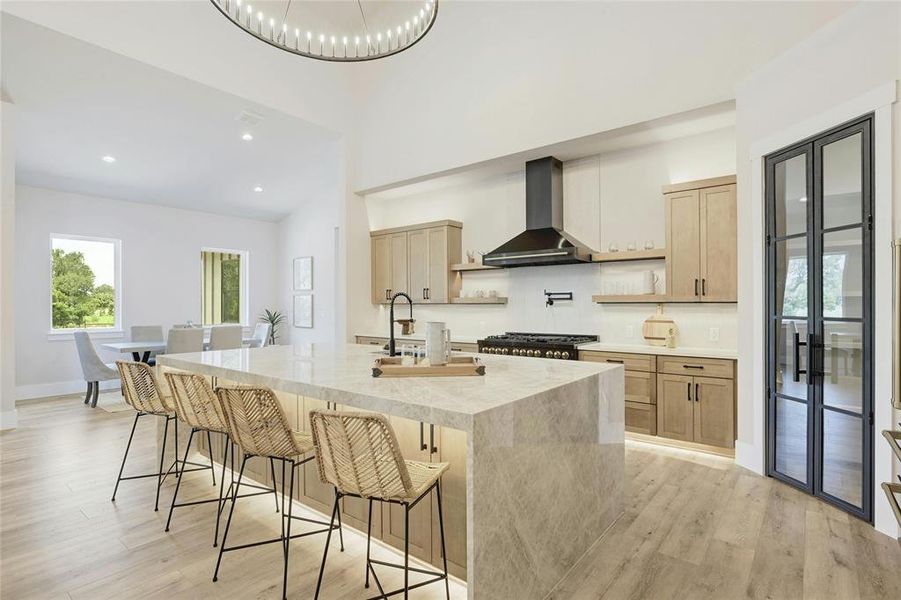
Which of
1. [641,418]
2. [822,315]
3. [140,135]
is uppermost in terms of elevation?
[140,135]

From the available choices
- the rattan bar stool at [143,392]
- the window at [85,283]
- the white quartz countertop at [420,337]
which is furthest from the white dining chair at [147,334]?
the rattan bar stool at [143,392]

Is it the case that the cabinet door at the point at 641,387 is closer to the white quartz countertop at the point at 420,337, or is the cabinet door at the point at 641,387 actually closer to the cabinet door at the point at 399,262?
the white quartz countertop at the point at 420,337

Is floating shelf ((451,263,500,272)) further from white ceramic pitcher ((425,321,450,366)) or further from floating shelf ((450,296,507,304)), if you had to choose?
white ceramic pitcher ((425,321,450,366))

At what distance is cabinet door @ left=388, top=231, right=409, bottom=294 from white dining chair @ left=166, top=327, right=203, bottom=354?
8.07 feet

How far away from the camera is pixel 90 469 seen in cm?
360

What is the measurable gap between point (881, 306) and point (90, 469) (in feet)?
17.6

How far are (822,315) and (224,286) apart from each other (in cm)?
851

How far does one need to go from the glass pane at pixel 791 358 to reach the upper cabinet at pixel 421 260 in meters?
3.55

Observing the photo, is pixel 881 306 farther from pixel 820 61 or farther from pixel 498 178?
pixel 498 178

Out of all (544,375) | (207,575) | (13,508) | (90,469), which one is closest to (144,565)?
(207,575)

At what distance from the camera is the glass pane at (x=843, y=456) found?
2.70 m

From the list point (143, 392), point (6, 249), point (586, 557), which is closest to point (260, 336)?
point (6, 249)

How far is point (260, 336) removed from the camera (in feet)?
25.5

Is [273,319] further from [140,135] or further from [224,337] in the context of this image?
[140,135]
